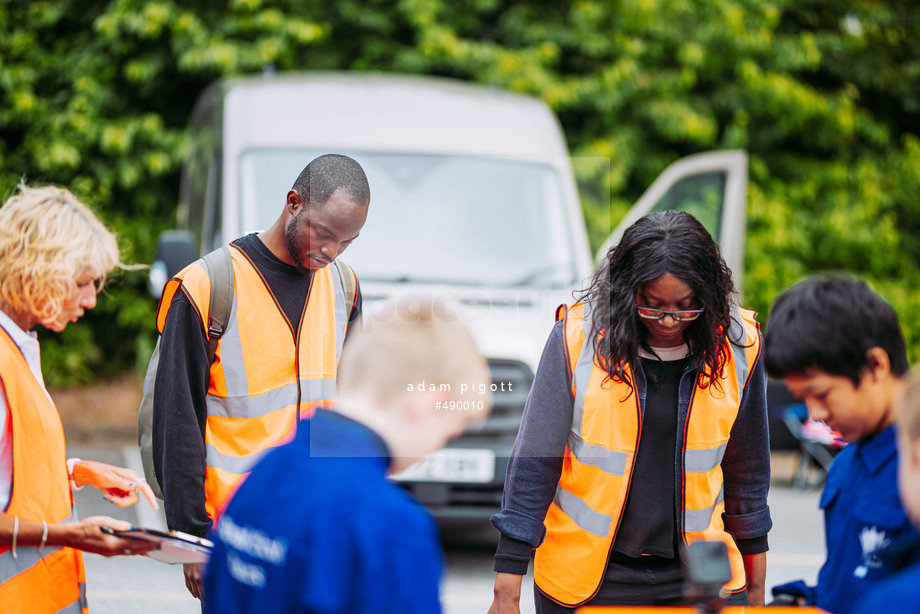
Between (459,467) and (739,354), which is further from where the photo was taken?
(459,467)

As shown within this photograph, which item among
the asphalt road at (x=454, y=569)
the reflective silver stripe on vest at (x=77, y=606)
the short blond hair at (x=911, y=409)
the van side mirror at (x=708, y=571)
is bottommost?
the asphalt road at (x=454, y=569)

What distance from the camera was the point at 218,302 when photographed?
2711mm

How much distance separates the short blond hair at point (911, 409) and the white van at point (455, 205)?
366 centimetres

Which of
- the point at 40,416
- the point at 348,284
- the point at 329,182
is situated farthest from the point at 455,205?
the point at 40,416

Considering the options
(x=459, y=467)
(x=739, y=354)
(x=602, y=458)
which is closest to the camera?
(x=602, y=458)

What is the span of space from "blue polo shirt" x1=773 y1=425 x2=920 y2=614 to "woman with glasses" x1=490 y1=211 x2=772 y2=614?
1.52 ft

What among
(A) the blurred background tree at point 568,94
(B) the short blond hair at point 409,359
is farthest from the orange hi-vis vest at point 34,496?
(A) the blurred background tree at point 568,94

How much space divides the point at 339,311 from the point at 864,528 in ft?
4.85

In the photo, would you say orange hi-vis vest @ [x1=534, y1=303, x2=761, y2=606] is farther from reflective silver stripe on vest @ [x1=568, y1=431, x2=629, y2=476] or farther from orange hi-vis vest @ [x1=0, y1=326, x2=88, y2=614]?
orange hi-vis vest @ [x1=0, y1=326, x2=88, y2=614]

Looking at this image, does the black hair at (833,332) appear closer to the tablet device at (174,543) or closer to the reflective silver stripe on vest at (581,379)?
the reflective silver stripe on vest at (581,379)

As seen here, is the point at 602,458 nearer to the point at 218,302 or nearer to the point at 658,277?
the point at 658,277

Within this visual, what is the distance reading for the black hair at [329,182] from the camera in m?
2.77

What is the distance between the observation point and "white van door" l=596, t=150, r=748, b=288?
5.81m

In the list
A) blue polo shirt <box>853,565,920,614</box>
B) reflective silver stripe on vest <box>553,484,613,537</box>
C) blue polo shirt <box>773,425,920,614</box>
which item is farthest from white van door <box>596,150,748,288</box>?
blue polo shirt <box>853,565,920,614</box>
